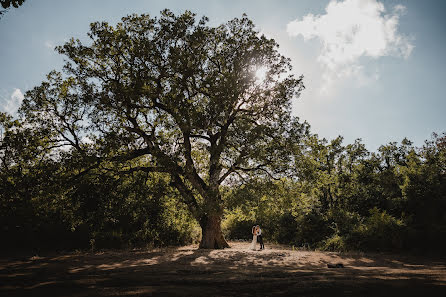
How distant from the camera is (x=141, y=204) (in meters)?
15.8

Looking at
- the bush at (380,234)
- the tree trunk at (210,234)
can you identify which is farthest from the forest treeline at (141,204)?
the tree trunk at (210,234)

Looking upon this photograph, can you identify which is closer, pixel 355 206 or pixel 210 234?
pixel 210 234

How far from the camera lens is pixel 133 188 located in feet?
47.6

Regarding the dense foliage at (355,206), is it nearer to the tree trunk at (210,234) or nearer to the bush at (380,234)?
the bush at (380,234)

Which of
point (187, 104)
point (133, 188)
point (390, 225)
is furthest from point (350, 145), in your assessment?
point (133, 188)

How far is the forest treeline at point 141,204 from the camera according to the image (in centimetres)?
1284

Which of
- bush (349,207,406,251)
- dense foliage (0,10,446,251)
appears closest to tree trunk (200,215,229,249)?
dense foliage (0,10,446,251)

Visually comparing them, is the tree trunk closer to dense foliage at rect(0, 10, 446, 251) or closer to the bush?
dense foliage at rect(0, 10, 446, 251)

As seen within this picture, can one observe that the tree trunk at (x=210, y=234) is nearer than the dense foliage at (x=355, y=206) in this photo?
No

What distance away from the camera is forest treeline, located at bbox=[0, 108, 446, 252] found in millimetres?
12836

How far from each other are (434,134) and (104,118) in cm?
3679

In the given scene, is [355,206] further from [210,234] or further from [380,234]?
[210,234]

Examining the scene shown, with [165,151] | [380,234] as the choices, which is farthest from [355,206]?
[165,151]

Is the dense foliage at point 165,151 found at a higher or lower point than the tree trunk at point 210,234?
higher
